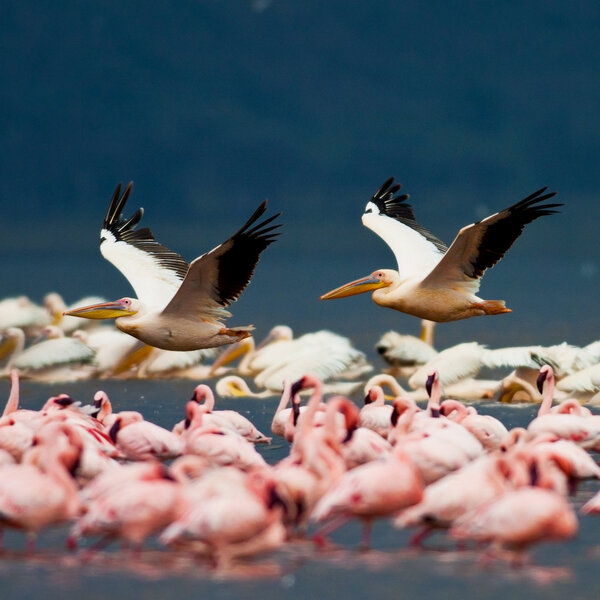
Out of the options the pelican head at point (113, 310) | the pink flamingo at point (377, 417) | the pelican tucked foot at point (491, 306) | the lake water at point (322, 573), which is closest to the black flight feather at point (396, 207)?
the pelican tucked foot at point (491, 306)

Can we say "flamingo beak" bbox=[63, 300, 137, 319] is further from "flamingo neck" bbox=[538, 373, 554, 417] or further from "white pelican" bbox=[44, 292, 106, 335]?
Result: "white pelican" bbox=[44, 292, 106, 335]

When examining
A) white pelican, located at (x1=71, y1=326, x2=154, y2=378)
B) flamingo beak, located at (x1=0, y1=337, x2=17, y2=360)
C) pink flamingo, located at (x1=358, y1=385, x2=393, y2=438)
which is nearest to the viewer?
pink flamingo, located at (x1=358, y1=385, x2=393, y2=438)

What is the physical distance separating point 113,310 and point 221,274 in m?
1.33

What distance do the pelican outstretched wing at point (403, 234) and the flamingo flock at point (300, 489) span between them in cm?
323

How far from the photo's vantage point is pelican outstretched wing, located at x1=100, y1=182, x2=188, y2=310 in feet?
33.7

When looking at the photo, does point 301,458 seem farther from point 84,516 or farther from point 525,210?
point 525,210

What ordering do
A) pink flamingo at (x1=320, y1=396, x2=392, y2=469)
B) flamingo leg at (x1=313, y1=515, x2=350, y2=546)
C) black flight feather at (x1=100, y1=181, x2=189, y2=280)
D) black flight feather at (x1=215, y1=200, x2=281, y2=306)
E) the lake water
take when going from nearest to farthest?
the lake water < flamingo leg at (x1=313, y1=515, x2=350, y2=546) < pink flamingo at (x1=320, y1=396, x2=392, y2=469) < black flight feather at (x1=215, y1=200, x2=281, y2=306) < black flight feather at (x1=100, y1=181, x2=189, y2=280)

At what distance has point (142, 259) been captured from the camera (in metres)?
10.5

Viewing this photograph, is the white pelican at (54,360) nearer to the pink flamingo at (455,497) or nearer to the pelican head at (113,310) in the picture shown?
the pelican head at (113,310)

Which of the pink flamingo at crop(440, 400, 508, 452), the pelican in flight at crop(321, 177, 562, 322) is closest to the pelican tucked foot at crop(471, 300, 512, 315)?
the pelican in flight at crop(321, 177, 562, 322)

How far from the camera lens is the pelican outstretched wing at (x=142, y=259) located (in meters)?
10.3

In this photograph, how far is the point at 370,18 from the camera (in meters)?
53.0

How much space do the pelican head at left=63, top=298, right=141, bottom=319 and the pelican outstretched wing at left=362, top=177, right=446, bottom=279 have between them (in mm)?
1814

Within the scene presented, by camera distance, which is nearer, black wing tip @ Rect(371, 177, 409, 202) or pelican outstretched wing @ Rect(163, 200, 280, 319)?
pelican outstretched wing @ Rect(163, 200, 280, 319)
